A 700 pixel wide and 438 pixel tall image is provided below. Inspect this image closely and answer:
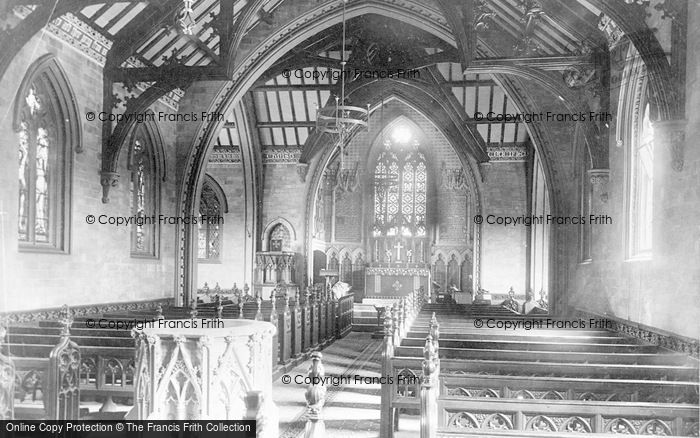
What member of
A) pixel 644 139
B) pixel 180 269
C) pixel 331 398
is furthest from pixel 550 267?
pixel 180 269

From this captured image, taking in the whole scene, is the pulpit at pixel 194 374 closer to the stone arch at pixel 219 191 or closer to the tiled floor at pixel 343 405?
the tiled floor at pixel 343 405

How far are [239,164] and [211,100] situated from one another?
22.1ft

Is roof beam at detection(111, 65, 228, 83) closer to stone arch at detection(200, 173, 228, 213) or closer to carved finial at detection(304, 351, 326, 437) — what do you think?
carved finial at detection(304, 351, 326, 437)

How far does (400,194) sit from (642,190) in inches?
595

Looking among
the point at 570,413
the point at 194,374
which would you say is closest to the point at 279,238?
the point at 194,374

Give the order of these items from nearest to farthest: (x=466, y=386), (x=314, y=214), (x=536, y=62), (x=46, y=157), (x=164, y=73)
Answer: (x=466, y=386) → (x=536, y=62) → (x=46, y=157) → (x=164, y=73) → (x=314, y=214)

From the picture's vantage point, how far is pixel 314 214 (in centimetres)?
2083

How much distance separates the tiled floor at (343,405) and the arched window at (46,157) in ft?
13.1

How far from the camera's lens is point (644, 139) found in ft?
27.4

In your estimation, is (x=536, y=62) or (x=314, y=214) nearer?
(x=536, y=62)

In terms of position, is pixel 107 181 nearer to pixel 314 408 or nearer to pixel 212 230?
pixel 314 408

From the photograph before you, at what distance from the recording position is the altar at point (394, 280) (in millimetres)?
21141

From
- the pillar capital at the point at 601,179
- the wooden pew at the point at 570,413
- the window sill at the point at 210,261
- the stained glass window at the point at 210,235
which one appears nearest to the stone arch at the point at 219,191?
the stained glass window at the point at 210,235

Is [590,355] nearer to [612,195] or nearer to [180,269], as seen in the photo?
[612,195]
